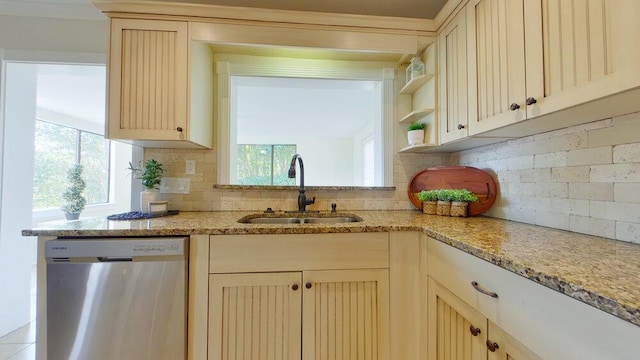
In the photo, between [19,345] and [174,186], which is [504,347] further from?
[19,345]

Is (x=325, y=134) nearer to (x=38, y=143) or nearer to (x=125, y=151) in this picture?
(x=125, y=151)

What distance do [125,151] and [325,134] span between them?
4.57 metres

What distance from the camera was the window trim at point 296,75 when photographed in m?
1.90

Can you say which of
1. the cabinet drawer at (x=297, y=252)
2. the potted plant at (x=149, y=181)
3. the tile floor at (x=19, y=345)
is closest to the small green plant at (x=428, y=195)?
the cabinet drawer at (x=297, y=252)

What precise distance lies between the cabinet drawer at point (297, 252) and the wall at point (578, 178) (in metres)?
0.77

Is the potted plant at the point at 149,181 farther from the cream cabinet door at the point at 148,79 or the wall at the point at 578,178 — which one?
the wall at the point at 578,178

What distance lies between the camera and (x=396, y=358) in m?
1.28

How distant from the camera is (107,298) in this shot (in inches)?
46.2

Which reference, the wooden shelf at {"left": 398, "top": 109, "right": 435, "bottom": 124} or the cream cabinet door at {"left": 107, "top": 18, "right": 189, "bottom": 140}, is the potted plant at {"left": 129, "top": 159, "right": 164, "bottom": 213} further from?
the wooden shelf at {"left": 398, "top": 109, "right": 435, "bottom": 124}

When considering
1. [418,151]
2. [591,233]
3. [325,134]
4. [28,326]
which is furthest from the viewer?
[325,134]

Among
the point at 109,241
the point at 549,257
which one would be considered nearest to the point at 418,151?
the point at 549,257

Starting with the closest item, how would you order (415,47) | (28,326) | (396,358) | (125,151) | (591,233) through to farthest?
(591,233), (396,358), (415,47), (28,326), (125,151)

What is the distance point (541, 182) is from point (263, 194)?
1.62 meters

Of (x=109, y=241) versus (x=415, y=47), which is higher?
(x=415, y=47)
